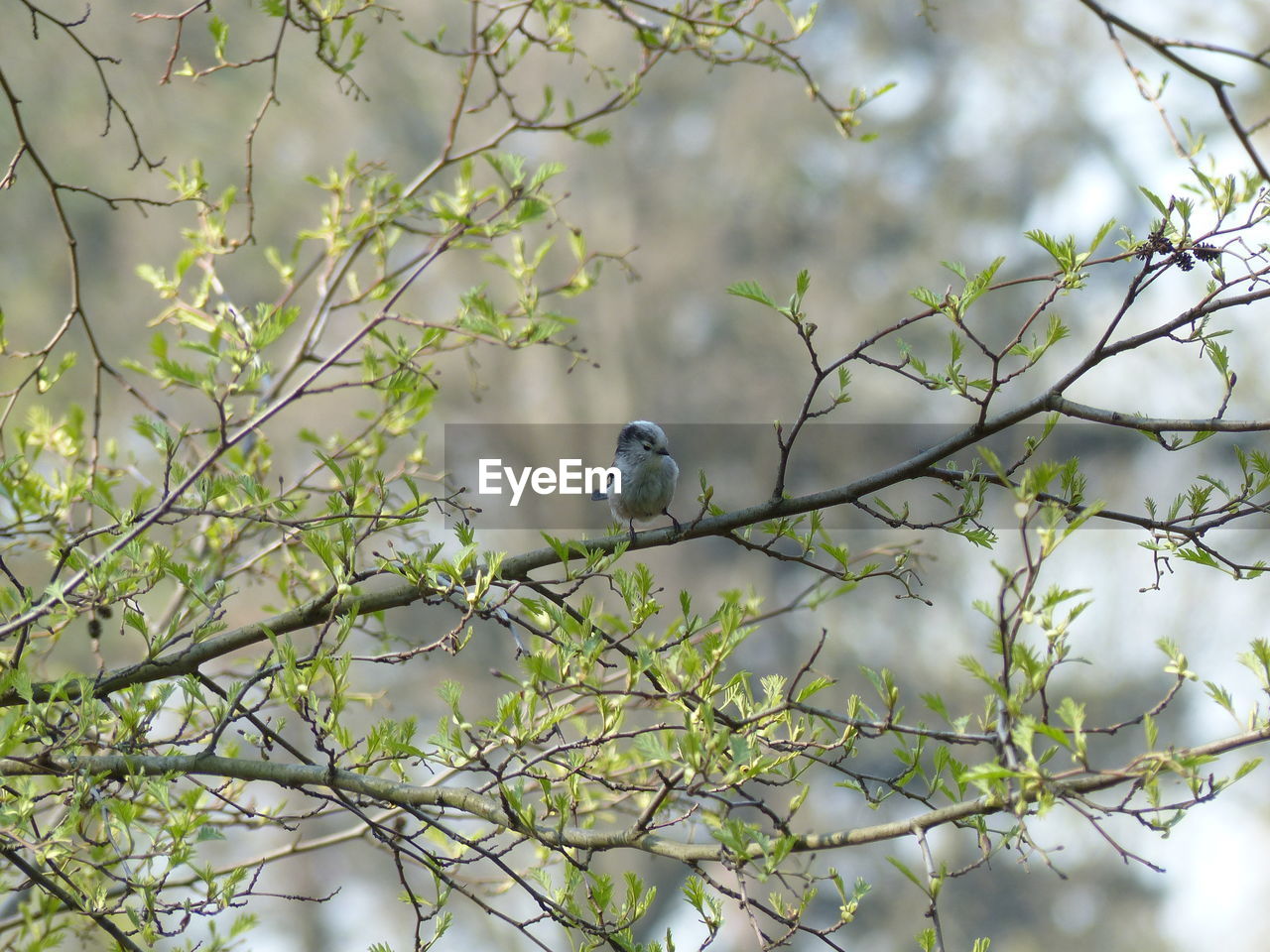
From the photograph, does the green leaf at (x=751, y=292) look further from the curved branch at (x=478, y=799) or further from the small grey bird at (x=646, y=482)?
the small grey bird at (x=646, y=482)

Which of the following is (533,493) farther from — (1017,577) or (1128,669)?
(1017,577)

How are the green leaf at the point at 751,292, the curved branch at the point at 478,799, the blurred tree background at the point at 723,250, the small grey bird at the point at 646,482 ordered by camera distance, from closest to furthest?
the curved branch at the point at 478,799 < the green leaf at the point at 751,292 < the small grey bird at the point at 646,482 < the blurred tree background at the point at 723,250

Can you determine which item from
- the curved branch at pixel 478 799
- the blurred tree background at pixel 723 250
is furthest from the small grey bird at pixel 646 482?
the blurred tree background at pixel 723 250

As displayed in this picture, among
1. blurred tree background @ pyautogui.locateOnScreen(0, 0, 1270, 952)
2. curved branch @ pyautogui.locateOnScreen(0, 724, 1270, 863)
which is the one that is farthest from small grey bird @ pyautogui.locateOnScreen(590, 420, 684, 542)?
blurred tree background @ pyautogui.locateOnScreen(0, 0, 1270, 952)

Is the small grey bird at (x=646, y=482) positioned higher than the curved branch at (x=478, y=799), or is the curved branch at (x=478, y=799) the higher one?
the small grey bird at (x=646, y=482)

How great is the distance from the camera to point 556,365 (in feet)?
28.4

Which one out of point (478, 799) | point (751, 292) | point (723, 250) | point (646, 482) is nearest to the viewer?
point (751, 292)

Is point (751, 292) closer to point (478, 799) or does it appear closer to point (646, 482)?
point (478, 799)

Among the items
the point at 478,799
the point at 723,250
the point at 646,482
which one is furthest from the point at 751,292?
the point at 723,250

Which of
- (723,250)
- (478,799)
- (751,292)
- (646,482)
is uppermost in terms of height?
(723,250)

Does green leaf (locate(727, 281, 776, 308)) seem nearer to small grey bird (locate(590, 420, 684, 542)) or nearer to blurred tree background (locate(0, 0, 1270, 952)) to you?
small grey bird (locate(590, 420, 684, 542))

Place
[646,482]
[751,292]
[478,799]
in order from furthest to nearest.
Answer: [646,482] → [478,799] → [751,292]

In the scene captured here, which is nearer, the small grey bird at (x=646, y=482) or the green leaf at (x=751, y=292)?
the green leaf at (x=751, y=292)

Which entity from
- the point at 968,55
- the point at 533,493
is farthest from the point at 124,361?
the point at 968,55
